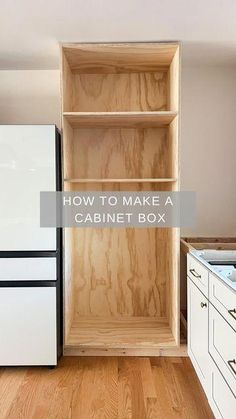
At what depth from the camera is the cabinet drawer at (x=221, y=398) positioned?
155cm

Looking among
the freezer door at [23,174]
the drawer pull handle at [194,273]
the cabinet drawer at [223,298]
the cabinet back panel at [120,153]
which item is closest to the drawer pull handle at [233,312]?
the cabinet drawer at [223,298]

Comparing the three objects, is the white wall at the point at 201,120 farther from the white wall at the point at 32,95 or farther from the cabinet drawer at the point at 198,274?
the cabinet drawer at the point at 198,274

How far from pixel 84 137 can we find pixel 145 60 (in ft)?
2.53

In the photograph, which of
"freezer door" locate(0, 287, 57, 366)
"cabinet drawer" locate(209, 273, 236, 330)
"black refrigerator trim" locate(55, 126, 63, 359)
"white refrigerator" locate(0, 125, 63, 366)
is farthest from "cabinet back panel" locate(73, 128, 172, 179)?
"cabinet drawer" locate(209, 273, 236, 330)

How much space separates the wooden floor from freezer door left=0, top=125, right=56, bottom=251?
3.05 feet

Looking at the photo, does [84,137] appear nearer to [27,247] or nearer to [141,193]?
[141,193]

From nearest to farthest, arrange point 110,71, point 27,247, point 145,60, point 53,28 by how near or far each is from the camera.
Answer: point 53,28
point 27,247
point 145,60
point 110,71

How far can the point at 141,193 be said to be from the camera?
3.07 metres

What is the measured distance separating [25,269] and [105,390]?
0.93m

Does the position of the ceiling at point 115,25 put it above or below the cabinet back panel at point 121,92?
above

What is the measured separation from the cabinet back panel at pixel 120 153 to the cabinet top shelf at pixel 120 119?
3.9 inches

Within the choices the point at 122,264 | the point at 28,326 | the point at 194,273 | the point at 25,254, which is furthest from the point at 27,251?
the point at 194,273

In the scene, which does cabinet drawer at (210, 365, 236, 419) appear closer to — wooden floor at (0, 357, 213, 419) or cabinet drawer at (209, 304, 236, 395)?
cabinet drawer at (209, 304, 236, 395)

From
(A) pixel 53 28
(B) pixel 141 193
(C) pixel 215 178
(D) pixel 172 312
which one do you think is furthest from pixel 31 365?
(A) pixel 53 28
